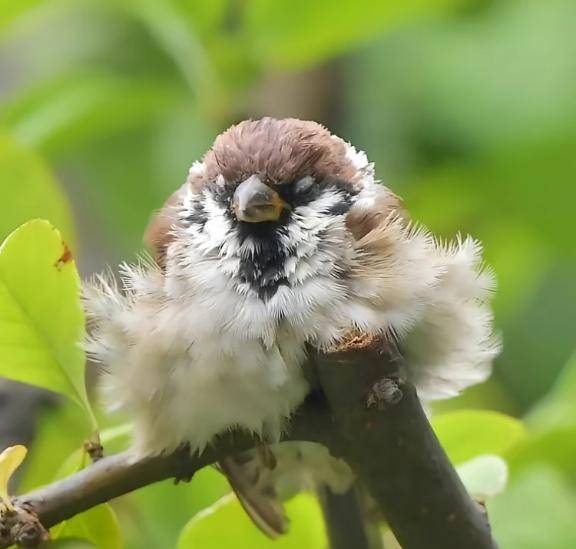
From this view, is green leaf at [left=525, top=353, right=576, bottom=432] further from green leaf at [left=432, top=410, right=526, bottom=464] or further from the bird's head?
the bird's head

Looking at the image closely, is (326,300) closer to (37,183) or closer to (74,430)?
(37,183)

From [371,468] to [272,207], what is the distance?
238 millimetres

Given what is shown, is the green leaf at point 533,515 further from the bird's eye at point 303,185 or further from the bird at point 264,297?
the bird's eye at point 303,185

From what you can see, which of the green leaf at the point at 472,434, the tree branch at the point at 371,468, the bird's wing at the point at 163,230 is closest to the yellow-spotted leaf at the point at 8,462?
the tree branch at the point at 371,468

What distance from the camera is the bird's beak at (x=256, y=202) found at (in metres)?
0.83

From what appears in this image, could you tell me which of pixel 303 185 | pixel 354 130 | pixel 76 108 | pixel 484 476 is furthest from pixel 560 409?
pixel 354 130

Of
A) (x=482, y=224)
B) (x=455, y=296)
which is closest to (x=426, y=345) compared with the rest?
(x=455, y=296)

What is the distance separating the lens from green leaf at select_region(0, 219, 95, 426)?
72cm

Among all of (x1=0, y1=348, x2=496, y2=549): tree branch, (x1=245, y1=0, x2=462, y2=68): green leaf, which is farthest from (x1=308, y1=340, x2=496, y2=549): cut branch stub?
(x1=245, y1=0, x2=462, y2=68): green leaf

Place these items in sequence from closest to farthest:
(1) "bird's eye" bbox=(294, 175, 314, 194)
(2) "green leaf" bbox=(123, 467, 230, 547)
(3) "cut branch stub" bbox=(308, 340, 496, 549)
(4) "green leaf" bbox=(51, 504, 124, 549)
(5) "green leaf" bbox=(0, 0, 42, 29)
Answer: (3) "cut branch stub" bbox=(308, 340, 496, 549), (4) "green leaf" bbox=(51, 504, 124, 549), (1) "bird's eye" bbox=(294, 175, 314, 194), (2) "green leaf" bbox=(123, 467, 230, 547), (5) "green leaf" bbox=(0, 0, 42, 29)

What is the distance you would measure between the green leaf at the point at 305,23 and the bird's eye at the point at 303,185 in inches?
14.2

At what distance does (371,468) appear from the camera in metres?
0.68

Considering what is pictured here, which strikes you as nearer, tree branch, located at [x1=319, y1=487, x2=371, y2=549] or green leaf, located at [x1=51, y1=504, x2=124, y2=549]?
green leaf, located at [x1=51, y1=504, x2=124, y2=549]

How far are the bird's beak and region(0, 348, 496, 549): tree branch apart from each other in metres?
0.15
